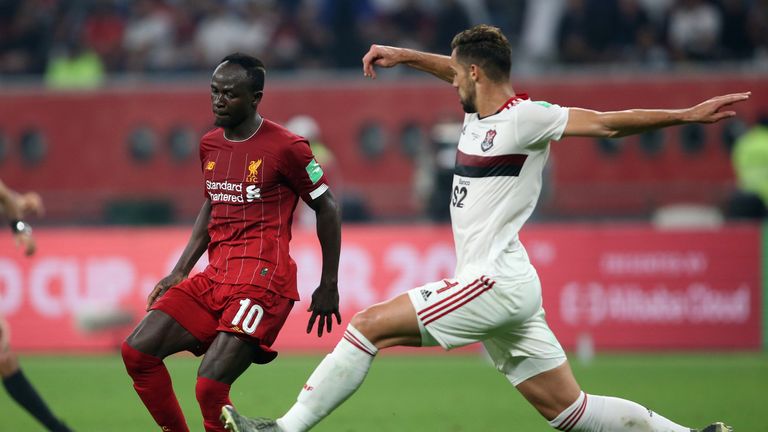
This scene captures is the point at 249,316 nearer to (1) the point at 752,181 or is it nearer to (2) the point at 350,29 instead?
(1) the point at 752,181

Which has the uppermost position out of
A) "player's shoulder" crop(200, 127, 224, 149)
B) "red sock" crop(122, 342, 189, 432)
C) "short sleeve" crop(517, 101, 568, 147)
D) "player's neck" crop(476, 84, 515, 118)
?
"player's neck" crop(476, 84, 515, 118)

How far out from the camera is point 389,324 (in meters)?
6.18

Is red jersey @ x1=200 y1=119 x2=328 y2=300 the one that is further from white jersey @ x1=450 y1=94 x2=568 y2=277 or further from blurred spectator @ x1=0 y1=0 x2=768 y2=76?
blurred spectator @ x1=0 y1=0 x2=768 y2=76

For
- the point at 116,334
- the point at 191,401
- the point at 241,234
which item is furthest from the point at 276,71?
the point at 241,234

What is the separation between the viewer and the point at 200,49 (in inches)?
869

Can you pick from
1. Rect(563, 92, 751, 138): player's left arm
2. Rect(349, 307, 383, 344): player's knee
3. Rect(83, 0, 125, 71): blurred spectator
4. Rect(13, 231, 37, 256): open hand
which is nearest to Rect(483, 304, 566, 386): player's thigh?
Rect(349, 307, 383, 344): player's knee

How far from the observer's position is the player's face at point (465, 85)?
6.47 metres

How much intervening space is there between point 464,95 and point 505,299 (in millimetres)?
1106

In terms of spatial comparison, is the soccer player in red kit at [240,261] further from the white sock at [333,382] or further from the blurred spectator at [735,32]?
the blurred spectator at [735,32]

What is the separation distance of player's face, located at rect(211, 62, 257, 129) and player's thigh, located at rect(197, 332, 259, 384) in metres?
1.21

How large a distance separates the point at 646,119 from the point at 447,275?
8965 mm

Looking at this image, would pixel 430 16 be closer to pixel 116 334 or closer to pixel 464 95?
pixel 116 334

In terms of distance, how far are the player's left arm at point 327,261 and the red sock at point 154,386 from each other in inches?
34.2

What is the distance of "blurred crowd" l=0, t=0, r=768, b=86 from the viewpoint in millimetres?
Result: 21203
